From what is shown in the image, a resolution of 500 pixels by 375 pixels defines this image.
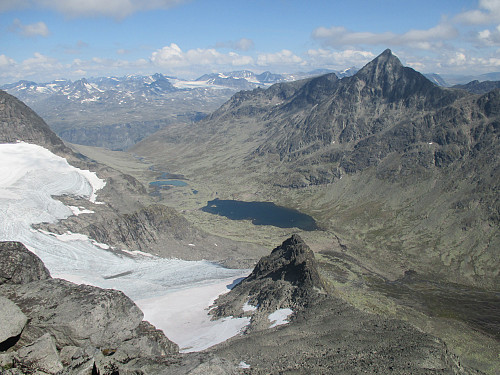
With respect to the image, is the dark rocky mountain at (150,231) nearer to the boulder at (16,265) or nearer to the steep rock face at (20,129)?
the steep rock face at (20,129)

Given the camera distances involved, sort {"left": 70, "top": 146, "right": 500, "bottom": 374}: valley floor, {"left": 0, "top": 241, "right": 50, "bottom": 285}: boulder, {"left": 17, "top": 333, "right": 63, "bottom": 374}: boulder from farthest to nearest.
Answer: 1. {"left": 70, "top": 146, "right": 500, "bottom": 374}: valley floor
2. {"left": 0, "top": 241, "right": 50, "bottom": 285}: boulder
3. {"left": 17, "top": 333, "right": 63, "bottom": 374}: boulder

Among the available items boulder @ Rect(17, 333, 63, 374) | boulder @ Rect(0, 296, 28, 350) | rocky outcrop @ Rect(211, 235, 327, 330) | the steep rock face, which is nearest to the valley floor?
rocky outcrop @ Rect(211, 235, 327, 330)

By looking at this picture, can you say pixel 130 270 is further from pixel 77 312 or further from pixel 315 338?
pixel 77 312

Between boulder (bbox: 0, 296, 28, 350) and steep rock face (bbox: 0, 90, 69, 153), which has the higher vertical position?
steep rock face (bbox: 0, 90, 69, 153)

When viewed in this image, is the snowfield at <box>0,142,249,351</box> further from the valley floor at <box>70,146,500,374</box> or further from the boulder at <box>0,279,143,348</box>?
the valley floor at <box>70,146,500,374</box>

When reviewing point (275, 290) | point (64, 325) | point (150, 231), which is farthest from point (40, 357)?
point (150, 231)
